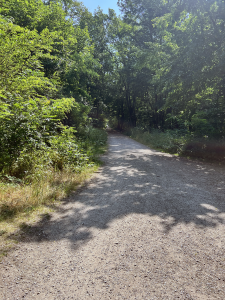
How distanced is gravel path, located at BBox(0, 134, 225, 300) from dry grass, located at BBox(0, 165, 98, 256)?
0.26 meters

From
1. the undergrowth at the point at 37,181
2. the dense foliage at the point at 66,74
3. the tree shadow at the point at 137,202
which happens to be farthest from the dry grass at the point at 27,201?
the dense foliage at the point at 66,74

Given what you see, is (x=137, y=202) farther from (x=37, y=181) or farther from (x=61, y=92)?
(x=61, y=92)

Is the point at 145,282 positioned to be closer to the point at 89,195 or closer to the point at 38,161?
the point at 89,195

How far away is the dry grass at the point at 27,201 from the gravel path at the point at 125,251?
0.26 metres

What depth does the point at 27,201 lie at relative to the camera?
3.59 metres

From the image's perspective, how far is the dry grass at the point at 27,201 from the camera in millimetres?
2854

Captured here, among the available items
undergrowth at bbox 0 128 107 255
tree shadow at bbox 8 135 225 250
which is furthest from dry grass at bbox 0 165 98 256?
tree shadow at bbox 8 135 225 250

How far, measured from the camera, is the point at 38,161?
4.68 meters

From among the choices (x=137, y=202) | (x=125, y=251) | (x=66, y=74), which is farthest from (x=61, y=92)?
(x=125, y=251)

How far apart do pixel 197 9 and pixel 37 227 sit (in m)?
11.1

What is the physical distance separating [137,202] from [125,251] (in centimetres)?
159

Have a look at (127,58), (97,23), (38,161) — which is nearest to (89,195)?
(38,161)

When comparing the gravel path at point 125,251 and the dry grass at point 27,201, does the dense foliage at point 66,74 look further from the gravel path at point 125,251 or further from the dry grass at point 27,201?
the gravel path at point 125,251

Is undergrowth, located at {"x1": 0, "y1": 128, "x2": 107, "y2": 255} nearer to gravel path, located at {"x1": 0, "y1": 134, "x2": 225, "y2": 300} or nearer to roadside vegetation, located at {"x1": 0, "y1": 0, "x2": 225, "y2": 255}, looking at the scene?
roadside vegetation, located at {"x1": 0, "y1": 0, "x2": 225, "y2": 255}
